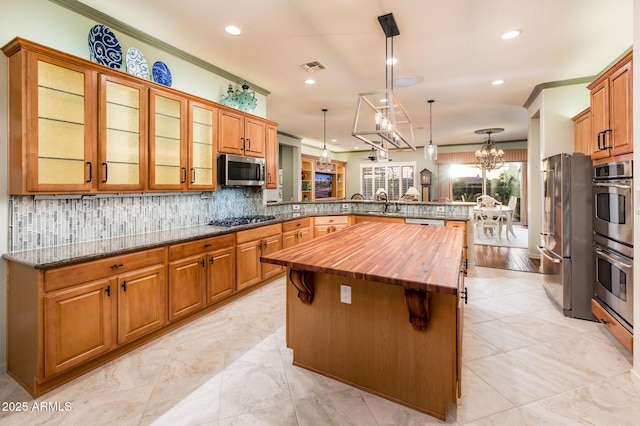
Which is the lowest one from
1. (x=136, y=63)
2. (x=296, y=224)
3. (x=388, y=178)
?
(x=296, y=224)

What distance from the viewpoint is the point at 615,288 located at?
2.58 metres

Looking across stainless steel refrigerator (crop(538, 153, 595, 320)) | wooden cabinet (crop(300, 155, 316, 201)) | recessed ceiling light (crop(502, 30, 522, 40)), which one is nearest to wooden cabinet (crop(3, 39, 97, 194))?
recessed ceiling light (crop(502, 30, 522, 40))

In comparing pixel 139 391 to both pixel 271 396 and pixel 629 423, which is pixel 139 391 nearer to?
pixel 271 396

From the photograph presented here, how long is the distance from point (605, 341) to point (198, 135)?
4.39 m

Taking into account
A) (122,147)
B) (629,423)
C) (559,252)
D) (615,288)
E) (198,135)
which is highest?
(198,135)


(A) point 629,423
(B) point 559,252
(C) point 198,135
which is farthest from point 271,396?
A: (B) point 559,252

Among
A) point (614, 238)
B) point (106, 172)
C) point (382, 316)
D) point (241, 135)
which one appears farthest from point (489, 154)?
point (106, 172)

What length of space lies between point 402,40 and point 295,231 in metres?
2.92

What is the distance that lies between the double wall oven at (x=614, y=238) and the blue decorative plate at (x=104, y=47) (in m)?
4.37

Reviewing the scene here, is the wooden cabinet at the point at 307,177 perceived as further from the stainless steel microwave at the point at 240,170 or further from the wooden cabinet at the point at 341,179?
the stainless steel microwave at the point at 240,170

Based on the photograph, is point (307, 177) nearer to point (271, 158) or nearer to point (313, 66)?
point (271, 158)

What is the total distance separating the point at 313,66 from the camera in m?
3.72

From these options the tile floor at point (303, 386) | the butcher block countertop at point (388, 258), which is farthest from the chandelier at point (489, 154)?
the butcher block countertop at point (388, 258)

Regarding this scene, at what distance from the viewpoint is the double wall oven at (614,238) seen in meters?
2.39
